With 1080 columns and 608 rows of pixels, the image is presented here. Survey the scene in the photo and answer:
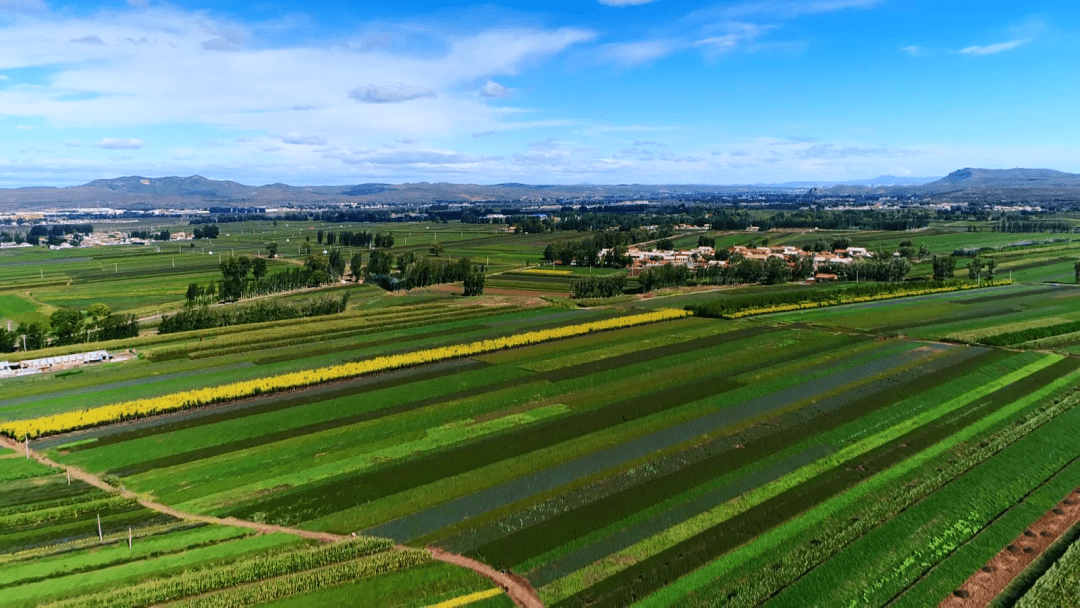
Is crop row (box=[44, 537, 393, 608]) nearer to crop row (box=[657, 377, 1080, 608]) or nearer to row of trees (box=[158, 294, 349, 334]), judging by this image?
crop row (box=[657, 377, 1080, 608])

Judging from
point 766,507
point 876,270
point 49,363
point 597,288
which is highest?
point 876,270

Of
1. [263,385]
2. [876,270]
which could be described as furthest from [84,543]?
[876,270]

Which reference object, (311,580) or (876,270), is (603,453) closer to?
(311,580)

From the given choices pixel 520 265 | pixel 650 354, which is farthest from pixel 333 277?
pixel 650 354

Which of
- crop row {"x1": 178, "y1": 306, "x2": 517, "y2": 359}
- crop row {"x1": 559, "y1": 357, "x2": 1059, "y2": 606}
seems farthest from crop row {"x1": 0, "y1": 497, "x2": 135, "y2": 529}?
crop row {"x1": 178, "y1": 306, "x2": 517, "y2": 359}

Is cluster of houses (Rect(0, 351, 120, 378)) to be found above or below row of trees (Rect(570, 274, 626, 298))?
below

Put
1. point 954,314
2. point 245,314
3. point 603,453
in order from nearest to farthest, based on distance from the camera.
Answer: point 603,453 < point 954,314 < point 245,314
